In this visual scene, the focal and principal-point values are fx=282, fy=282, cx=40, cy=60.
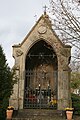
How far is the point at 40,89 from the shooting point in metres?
19.2

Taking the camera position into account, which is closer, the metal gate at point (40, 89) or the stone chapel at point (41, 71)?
the stone chapel at point (41, 71)

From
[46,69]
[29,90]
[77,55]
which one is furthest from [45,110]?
[77,55]

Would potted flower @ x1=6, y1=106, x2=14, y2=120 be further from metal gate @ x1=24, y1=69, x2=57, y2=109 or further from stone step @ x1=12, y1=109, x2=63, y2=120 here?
metal gate @ x1=24, y1=69, x2=57, y2=109

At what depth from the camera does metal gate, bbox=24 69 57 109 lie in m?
18.2

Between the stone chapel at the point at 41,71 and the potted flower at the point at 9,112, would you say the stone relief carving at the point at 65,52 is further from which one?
the potted flower at the point at 9,112

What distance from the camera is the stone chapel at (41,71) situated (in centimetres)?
1758

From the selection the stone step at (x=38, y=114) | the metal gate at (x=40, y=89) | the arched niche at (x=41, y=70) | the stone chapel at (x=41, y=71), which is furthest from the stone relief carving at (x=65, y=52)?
the stone step at (x=38, y=114)

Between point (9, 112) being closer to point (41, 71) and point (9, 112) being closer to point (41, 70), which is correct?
point (41, 71)

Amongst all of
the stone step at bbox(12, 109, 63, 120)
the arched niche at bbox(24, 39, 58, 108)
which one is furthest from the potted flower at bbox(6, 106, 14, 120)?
the arched niche at bbox(24, 39, 58, 108)

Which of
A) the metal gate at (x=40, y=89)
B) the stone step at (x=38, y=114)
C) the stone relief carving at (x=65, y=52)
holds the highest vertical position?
the stone relief carving at (x=65, y=52)

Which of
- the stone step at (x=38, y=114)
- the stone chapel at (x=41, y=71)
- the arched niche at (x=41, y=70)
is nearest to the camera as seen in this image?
the stone step at (x=38, y=114)

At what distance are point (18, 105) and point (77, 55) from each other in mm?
7196

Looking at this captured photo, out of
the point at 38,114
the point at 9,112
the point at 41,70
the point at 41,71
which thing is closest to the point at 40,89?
the point at 41,71

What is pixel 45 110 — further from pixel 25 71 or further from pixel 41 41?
pixel 41 41
